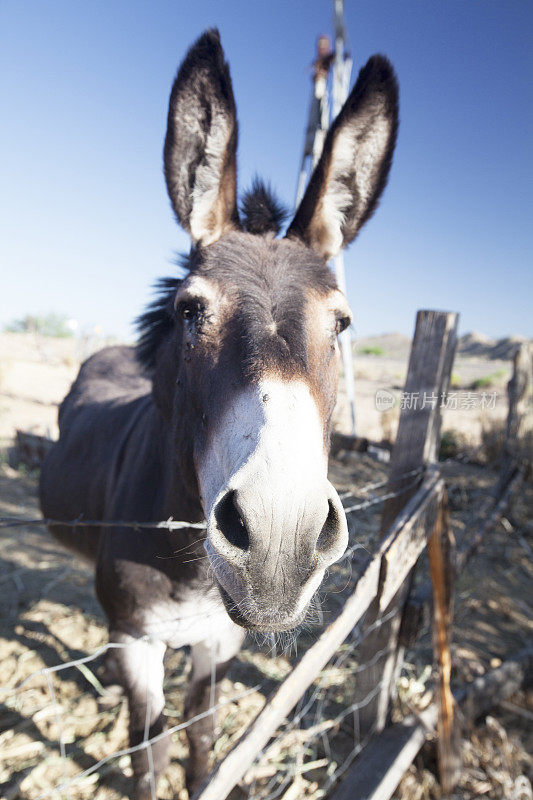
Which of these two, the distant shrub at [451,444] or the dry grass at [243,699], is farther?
the distant shrub at [451,444]

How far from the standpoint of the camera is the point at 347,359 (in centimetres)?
945

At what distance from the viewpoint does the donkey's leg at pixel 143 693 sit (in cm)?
185

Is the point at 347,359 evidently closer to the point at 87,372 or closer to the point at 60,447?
the point at 87,372

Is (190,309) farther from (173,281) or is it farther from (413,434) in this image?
(413,434)

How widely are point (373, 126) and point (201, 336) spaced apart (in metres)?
1.27

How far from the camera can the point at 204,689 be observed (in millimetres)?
2215

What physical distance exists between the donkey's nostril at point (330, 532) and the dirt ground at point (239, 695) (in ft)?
0.73

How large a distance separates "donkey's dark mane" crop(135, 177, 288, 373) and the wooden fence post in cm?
87

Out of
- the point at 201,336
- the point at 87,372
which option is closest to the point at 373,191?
the point at 201,336

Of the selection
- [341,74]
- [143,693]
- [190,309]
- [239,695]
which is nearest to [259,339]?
[190,309]

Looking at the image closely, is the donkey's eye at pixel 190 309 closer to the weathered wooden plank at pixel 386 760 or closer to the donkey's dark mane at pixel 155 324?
the donkey's dark mane at pixel 155 324

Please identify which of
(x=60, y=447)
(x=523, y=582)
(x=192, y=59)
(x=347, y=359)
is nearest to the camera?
(x=192, y=59)

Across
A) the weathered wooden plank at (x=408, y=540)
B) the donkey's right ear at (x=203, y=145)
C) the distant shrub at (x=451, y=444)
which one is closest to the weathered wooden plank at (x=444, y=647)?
the weathered wooden plank at (x=408, y=540)

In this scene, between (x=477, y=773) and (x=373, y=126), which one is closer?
(x=373, y=126)
